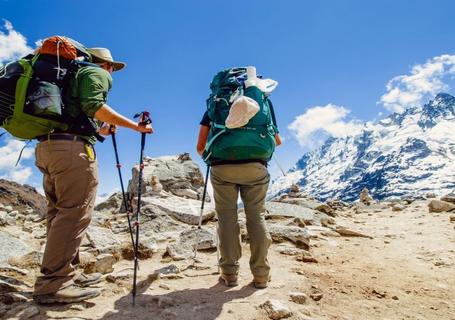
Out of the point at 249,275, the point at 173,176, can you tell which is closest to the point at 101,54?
the point at 249,275

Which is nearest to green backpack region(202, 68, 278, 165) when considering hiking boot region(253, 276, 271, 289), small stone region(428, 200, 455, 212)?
hiking boot region(253, 276, 271, 289)

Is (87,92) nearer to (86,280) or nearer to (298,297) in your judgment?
(86,280)

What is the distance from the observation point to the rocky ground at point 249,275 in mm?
5133

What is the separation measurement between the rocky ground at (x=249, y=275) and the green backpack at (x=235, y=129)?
2.11 meters

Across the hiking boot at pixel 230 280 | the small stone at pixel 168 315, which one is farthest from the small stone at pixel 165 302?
the hiking boot at pixel 230 280

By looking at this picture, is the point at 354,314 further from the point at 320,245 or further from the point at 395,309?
the point at 320,245

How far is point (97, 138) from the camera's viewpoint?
5551 millimetres

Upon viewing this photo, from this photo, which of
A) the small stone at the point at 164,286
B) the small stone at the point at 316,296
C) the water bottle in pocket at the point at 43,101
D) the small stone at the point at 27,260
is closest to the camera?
the water bottle in pocket at the point at 43,101

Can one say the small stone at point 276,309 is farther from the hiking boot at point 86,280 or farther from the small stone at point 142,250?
the small stone at point 142,250

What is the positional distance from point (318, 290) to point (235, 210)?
5.90ft

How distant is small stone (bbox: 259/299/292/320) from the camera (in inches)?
193

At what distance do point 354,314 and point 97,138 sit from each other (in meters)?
4.38

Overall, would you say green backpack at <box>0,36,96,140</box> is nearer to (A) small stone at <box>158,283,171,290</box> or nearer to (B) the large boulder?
(A) small stone at <box>158,283,171,290</box>

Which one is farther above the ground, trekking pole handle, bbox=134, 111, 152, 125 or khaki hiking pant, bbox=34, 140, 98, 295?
trekking pole handle, bbox=134, 111, 152, 125
